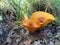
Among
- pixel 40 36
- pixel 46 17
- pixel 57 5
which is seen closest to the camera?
pixel 46 17

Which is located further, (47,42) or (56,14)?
(56,14)

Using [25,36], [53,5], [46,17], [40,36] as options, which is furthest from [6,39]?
[53,5]

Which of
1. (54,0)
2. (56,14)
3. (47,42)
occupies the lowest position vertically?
(47,42)

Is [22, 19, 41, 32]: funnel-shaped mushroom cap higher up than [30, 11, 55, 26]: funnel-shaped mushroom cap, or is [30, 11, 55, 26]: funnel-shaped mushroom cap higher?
[30, 11, 55, 26]: funnel-shaped mushroom cap

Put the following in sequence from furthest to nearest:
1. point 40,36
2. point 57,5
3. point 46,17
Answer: point 57,5 → point 40,36 → point 46,17

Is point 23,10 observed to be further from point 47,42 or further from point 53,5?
point 47,42

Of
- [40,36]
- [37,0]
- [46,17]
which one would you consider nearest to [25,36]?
[40,36]

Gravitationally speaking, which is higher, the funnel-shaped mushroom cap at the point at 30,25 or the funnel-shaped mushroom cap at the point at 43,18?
the funnel-shaped mushroom cap at the point at 43,18

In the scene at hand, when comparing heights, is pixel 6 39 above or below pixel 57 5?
below
